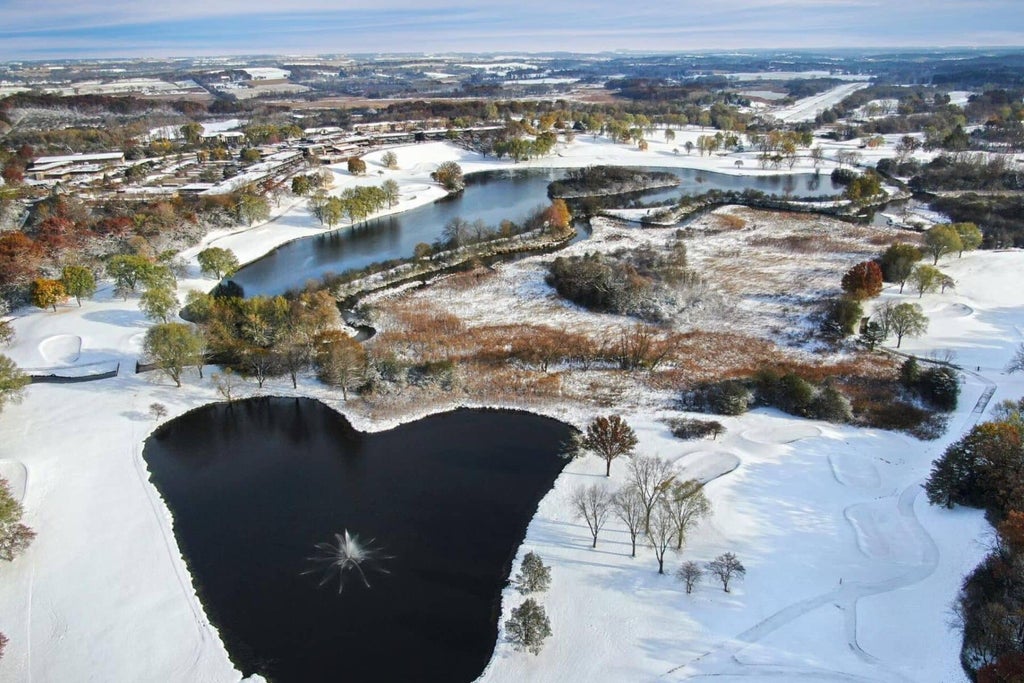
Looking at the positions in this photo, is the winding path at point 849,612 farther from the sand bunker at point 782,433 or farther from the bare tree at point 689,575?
the sand bunker at point 782,433

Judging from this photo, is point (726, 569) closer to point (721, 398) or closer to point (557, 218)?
point (721, 398)

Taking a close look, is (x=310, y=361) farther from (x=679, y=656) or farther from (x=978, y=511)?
(x=978, y=511)

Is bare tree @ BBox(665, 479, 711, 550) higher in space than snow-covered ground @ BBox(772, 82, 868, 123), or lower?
lower

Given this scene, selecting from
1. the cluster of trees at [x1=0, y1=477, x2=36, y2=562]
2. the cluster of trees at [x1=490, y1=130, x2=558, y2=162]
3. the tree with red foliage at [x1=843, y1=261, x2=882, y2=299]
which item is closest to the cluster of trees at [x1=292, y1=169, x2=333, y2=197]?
the cluster of trees at [x1=490, y1=130, x2=558, y2=162]

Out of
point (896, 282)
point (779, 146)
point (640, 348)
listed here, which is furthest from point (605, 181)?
point (640, 348)

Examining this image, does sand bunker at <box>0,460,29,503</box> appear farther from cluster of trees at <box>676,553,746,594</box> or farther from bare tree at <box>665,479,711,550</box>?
cluster of trees at <box>676,553,746,594</box>

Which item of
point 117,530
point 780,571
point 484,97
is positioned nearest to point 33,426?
point 117,530

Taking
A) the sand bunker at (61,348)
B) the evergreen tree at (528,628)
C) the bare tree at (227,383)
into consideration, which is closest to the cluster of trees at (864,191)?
the bare tree at (227,383)
